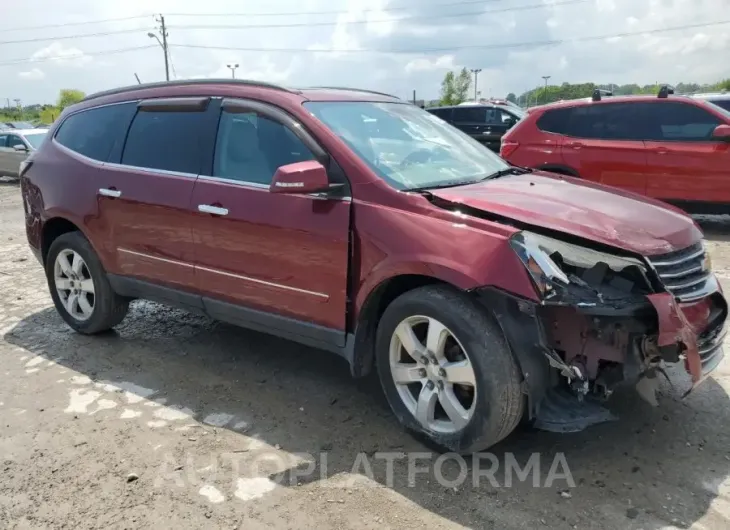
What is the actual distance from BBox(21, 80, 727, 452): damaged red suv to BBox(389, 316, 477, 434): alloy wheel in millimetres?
10

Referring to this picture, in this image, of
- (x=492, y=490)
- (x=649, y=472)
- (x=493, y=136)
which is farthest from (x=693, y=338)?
(x=493, y=136)

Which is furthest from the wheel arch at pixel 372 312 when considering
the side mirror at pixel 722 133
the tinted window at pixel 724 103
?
the tinted window at pixel 724 103

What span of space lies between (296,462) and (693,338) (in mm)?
1920

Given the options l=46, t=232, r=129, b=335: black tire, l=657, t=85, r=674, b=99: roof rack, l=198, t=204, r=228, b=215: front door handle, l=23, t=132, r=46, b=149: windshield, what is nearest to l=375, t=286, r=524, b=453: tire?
l=198, t=204, r=228, b=215: front door handle

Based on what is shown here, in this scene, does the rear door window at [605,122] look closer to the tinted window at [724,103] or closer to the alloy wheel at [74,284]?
the tinted window at [724,103]

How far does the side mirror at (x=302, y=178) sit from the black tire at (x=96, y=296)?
2.16 m

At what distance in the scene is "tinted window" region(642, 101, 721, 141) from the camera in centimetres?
800

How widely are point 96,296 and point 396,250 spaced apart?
2.78 metres

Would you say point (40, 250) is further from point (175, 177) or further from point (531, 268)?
point (531, 268)

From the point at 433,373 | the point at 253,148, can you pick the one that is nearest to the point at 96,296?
the point at 253,148

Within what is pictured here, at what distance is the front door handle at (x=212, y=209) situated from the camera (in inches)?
151

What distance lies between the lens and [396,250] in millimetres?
3162

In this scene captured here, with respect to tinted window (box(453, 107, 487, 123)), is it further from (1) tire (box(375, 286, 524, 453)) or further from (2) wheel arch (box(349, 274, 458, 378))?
(1) tire (box(375, 286, 524, 453))

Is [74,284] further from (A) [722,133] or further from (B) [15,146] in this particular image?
(B) [15,146]
